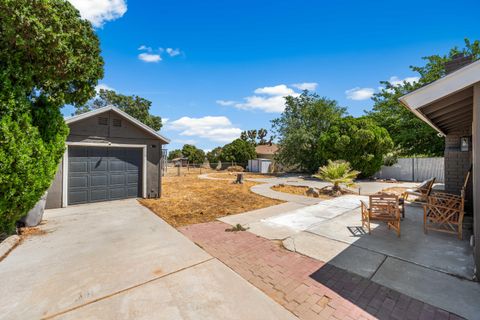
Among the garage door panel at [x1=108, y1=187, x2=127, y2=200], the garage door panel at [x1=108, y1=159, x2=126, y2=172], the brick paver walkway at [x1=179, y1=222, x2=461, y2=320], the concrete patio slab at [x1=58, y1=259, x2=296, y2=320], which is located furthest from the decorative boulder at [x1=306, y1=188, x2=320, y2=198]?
the garage door panel at [x1=108, y1=159, x2=126, y2=172]

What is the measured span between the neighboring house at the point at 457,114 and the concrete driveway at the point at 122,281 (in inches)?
140

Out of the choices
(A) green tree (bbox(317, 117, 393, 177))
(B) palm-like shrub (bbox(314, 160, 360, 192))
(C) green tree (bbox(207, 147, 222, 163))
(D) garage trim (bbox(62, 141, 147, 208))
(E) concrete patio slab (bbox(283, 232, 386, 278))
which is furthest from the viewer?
(C) green tree (bbox(207, 147, 222, 163))

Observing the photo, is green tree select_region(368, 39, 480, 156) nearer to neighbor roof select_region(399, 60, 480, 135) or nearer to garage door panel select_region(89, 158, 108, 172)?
neighbor roof select_region(399, 60, 480, 135)

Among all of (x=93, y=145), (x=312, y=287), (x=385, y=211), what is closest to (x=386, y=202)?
(x=385, y=211)

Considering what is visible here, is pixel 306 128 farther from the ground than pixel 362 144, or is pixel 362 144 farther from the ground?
pixel 306 128

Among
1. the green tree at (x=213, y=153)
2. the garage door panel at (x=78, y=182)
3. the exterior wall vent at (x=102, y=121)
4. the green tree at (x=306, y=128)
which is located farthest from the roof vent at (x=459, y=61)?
the green tree at (x=213, y=153)

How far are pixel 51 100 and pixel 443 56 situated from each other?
28006 millimetres

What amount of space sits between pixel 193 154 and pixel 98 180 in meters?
32.6

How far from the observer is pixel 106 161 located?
336 inches

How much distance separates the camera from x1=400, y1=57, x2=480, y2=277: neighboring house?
116 inches

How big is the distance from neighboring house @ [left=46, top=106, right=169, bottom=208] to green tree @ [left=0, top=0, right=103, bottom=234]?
2.71 m

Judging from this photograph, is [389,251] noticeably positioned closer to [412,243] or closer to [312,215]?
[412,243]

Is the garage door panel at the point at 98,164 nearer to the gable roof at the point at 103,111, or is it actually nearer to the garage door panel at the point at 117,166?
the garage door panel at the point at 117,166

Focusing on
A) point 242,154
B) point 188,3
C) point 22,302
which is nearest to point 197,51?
point 188,3
